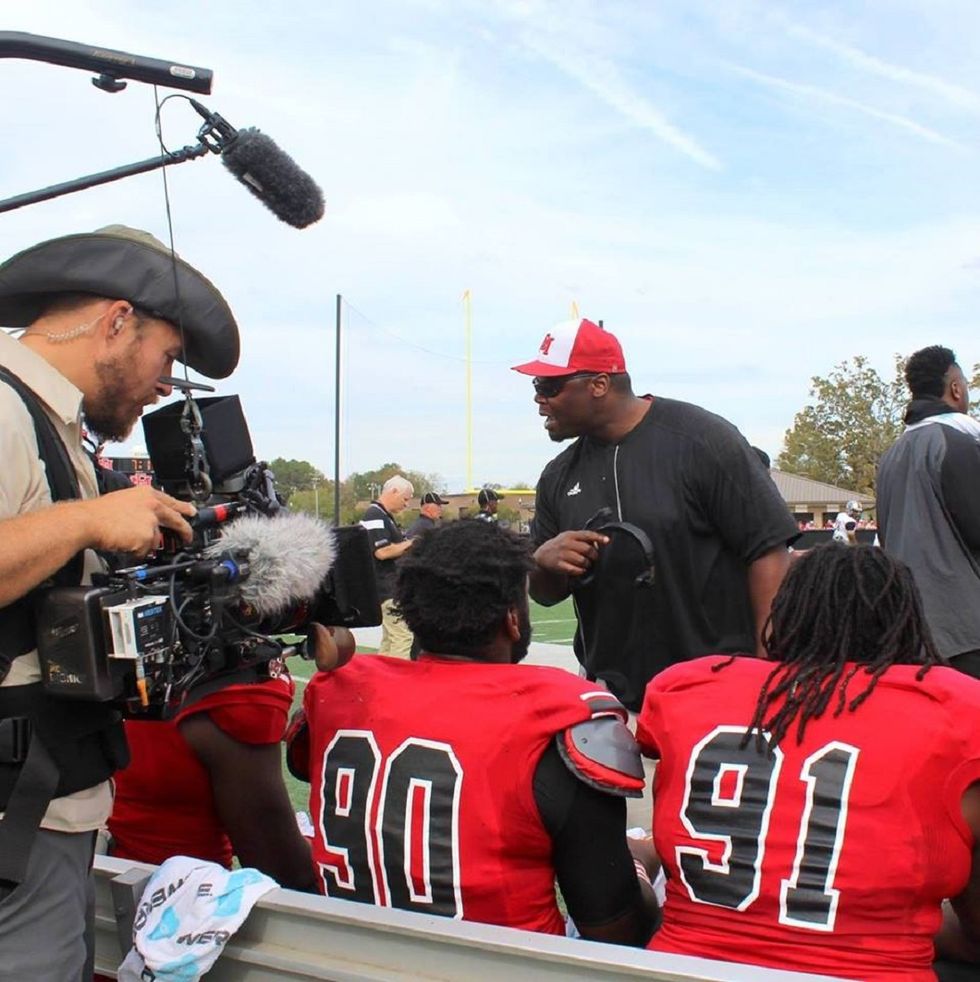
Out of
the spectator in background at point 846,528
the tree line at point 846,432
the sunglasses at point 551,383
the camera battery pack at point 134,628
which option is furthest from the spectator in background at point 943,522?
the tree line at point 846,432

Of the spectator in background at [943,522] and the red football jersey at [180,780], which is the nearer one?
the red football jersey at [180,780]

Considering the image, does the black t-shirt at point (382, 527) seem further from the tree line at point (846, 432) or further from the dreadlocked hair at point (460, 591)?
the tree line at point (846, 432)

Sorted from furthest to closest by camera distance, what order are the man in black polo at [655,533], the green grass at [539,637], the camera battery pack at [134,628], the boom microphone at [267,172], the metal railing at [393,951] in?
the green grass at [539,637]
the man in black polo at [655,533]
the boom microphone at [267,172]
the camera battery pack at [134,628]
the metal railing at [393,951]

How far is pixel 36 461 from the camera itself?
6.02ft

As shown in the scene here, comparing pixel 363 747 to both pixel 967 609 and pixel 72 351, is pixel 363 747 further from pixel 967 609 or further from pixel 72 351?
pixel 967 609

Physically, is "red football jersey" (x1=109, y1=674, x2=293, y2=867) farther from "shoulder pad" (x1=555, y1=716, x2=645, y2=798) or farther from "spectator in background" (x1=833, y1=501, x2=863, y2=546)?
"spectator in background" (x1=833, y1=501, x2=863, y2=546)

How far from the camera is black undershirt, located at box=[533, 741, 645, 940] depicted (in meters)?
2.06

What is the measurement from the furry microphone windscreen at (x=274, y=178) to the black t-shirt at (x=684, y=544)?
131 centimetres

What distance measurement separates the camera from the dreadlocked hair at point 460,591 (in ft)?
7.57

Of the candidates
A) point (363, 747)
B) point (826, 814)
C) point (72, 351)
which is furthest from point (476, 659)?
point (72, 351)

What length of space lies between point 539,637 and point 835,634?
1176cm

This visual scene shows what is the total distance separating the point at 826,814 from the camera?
1.86 meters

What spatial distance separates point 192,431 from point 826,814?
61.1 inches

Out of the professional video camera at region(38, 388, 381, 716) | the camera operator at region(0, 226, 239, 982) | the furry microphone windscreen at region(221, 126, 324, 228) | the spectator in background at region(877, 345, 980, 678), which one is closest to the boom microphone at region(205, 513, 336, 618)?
Answer: the professional video camera at region(38, 388, 381, 716)
